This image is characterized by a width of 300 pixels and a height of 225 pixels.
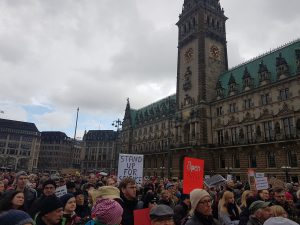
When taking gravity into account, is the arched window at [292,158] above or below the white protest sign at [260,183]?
above

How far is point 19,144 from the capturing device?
130 metres

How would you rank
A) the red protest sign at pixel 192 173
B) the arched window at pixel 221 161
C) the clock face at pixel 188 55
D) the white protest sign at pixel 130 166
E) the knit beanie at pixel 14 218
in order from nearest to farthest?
1. the knit beanie at pixel 14 218
2. the red protest sign at pixel 192 173
3. the white protest sign at pixel 130 166
4. the arched window at pixel 221 161
5. the clock face at pixel 188 55

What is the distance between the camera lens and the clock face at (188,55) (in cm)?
5816

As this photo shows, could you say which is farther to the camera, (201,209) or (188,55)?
(188,55)

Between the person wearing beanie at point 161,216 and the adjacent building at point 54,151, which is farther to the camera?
the adjacent building at point 54,151

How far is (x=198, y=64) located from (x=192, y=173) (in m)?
48.2

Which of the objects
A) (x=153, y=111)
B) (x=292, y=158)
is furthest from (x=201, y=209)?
(x=153, y=111)

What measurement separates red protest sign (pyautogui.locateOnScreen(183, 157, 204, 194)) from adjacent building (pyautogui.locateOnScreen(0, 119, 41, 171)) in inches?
5226

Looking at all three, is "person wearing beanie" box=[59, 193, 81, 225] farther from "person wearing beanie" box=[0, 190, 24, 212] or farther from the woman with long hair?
the woman with long hair

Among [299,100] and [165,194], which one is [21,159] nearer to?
[299,100]

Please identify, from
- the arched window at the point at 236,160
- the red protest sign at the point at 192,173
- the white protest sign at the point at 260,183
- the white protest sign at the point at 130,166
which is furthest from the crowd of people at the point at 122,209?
the arched window at the point at 236,160

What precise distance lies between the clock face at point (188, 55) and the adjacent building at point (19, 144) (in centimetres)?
10148

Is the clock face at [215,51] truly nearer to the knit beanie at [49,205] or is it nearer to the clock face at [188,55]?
the clock face at [188,55]

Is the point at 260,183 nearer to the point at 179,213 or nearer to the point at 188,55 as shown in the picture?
the point at 179,213
